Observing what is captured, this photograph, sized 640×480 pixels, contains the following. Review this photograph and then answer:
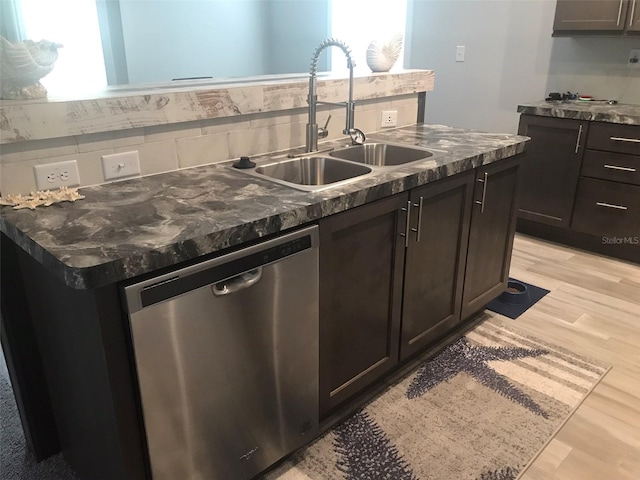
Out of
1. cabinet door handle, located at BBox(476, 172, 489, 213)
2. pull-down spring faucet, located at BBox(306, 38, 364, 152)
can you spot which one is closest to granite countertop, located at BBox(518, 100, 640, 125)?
cabinet door handle, located at BBox(476, 172, 489, 213)

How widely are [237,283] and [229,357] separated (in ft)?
0.69

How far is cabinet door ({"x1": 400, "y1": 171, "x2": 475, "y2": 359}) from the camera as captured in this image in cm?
199

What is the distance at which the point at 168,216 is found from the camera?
143cm

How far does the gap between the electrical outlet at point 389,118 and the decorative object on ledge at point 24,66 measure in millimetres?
1538

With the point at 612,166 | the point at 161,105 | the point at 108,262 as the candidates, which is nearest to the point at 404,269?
the point at 161,105

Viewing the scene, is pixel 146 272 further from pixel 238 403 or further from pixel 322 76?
pixel 322 76

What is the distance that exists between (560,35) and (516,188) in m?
1.66

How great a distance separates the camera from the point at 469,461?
5.95ft

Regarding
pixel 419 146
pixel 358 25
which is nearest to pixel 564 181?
pixel 419 146

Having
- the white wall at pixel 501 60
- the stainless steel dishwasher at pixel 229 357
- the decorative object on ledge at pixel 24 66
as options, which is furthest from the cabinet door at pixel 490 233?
the white wall at pixel 501 60

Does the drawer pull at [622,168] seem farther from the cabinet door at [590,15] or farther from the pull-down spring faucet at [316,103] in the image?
the pull-down spring faucet at [316,103]

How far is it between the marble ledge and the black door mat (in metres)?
1.32

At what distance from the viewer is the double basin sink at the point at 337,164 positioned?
201cm

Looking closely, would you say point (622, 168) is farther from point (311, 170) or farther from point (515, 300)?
point (311, 170)
